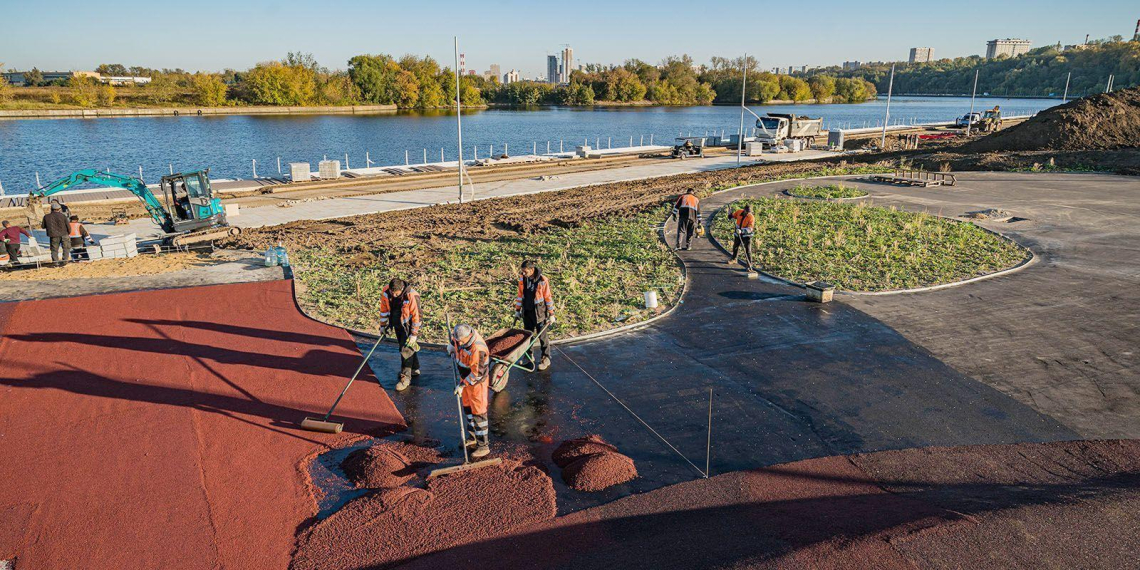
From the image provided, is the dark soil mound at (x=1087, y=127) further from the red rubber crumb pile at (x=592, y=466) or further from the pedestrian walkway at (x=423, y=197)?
the red rubber crumb pile at (x=592, y=466)

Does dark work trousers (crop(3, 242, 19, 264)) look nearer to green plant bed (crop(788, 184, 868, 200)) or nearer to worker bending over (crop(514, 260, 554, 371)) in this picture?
worker bending over (crop(514, 260, 554, 371))

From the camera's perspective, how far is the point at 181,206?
66.7 ft

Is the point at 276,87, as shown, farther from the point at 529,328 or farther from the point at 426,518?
the point at 426,518

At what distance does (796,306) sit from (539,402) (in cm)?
737

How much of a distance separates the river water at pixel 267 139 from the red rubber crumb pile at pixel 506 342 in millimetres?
39099

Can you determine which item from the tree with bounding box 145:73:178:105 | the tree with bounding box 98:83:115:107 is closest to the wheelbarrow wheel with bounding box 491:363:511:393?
the tree with bounding box 98:83:115:107

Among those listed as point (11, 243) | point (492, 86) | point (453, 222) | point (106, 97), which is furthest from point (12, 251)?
point (492, 86)

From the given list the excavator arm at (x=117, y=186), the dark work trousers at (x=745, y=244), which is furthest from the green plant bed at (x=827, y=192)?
the excavator arm at (x=117, y=186)

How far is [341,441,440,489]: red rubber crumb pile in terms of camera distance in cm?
801

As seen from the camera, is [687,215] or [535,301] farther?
[687,215]

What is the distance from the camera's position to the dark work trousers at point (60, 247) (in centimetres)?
1762

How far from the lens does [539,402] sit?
33.7 feet

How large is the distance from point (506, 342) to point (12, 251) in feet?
52.5

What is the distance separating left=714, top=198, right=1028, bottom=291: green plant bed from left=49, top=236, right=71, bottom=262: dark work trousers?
1932 cm
